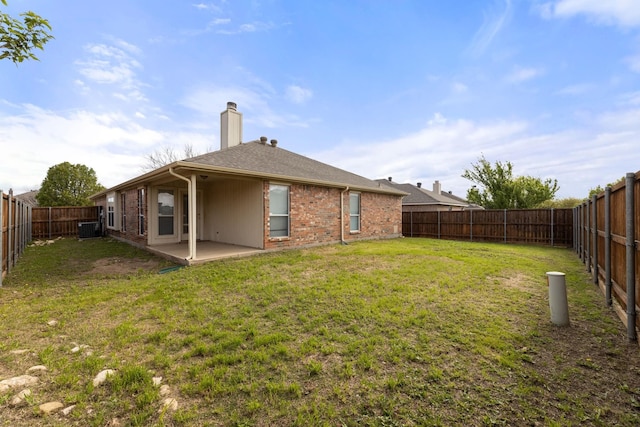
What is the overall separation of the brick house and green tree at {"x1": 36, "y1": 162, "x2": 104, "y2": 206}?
38.6ft

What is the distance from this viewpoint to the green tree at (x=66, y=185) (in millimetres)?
20609

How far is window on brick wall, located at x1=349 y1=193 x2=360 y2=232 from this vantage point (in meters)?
12.0

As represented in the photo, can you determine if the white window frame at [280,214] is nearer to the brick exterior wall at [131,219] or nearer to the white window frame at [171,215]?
the white window frame at [171,215]

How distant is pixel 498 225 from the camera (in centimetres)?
1402

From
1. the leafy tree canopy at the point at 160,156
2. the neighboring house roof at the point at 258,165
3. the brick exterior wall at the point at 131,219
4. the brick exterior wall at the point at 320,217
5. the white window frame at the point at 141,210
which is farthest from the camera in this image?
the leafy tree canopy at the point at 160,156

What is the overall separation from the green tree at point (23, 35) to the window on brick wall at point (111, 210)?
11.0 metres

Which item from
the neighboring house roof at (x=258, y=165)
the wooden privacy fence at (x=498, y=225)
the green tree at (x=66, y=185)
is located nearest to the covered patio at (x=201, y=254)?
the neighboring house roof at (x=258, y=165)

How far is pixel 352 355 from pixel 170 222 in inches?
385

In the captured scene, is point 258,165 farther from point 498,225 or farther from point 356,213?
point 498,225

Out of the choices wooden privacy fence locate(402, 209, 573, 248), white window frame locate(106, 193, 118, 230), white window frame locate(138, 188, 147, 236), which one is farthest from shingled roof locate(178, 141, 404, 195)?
white window frame locate(106, 193, 118, 230)

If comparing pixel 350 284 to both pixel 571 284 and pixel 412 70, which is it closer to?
pixel 571 284

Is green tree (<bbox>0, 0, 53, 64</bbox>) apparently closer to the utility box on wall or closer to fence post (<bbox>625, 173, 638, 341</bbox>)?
fence post (<bbox>625, 173, 638, 341</bbox>)

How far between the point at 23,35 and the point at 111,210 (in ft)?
40.4

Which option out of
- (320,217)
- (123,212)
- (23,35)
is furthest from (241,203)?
(123,212)
